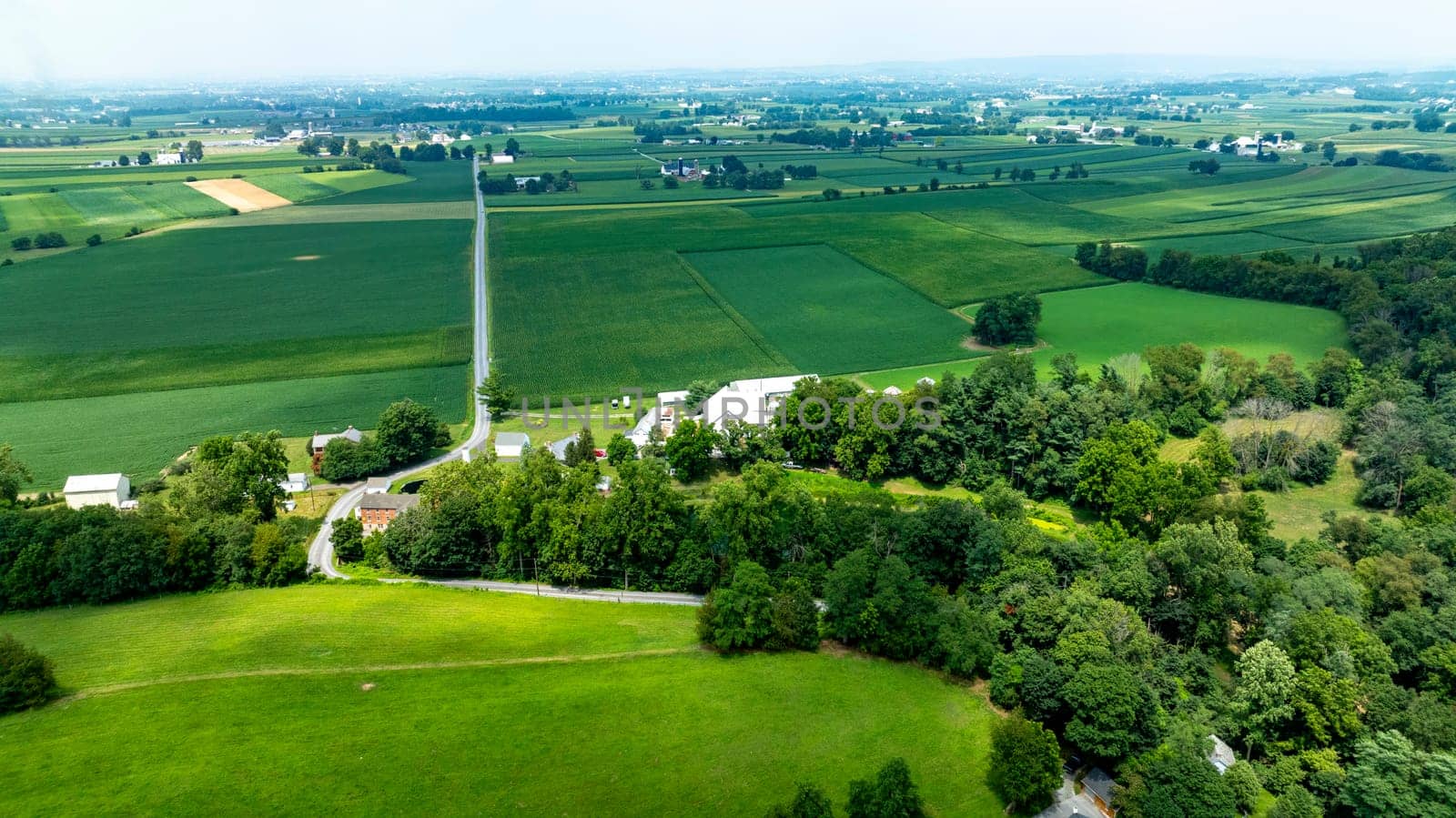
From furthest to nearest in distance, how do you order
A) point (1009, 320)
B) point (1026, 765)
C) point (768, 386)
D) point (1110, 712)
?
point (1009, 320)
point (768, 386)
point (1110, 712)
point (1026, 765)

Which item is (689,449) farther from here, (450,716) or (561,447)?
(450,716)

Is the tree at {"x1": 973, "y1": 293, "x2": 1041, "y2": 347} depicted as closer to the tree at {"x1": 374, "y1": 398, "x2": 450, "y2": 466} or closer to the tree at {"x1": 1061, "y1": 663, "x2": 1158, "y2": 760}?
the tree at {"x1": 1061, "y1": 663, "x2": 1158, "y2": 760}

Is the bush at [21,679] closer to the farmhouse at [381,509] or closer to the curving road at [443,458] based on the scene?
the curving road at [443,458]

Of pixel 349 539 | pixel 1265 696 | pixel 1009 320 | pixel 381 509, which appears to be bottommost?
pixel 349 539

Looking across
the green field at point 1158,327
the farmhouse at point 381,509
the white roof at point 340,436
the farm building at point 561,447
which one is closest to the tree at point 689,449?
the farm building at point 561,447

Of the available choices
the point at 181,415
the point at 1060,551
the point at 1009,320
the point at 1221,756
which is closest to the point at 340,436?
the point at 181,415

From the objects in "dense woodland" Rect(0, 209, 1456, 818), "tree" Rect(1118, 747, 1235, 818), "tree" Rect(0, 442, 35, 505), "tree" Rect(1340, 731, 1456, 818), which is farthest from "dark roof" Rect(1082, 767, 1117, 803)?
"tree" Rect(0, 442, 35, 505)

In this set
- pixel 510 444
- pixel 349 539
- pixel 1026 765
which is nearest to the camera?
pixel 1026 765

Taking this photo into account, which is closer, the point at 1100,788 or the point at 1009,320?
the point at 1100,788

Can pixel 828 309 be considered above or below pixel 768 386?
above
